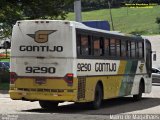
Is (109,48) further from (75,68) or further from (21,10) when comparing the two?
(21,10)

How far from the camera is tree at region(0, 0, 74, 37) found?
4159 cm

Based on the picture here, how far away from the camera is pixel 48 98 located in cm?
1950

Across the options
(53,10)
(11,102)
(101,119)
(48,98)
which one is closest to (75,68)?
(48,98)

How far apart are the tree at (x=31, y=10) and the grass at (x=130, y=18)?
61156 mm

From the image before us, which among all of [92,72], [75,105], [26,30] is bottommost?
[75,105]

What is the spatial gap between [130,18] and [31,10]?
284ft

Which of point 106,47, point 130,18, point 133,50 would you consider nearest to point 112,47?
point 106,47

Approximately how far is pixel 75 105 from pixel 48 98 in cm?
412

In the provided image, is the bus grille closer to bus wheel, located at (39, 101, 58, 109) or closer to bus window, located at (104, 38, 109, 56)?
bus wheel, located at (39, 101, 58, 109)

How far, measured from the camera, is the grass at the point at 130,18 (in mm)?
110650

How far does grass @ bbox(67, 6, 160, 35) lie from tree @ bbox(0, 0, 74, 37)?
61156mm

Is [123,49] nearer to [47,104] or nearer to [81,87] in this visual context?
[47,104]

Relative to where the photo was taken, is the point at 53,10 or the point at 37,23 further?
the point at 53,10

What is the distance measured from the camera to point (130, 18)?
127000mm
